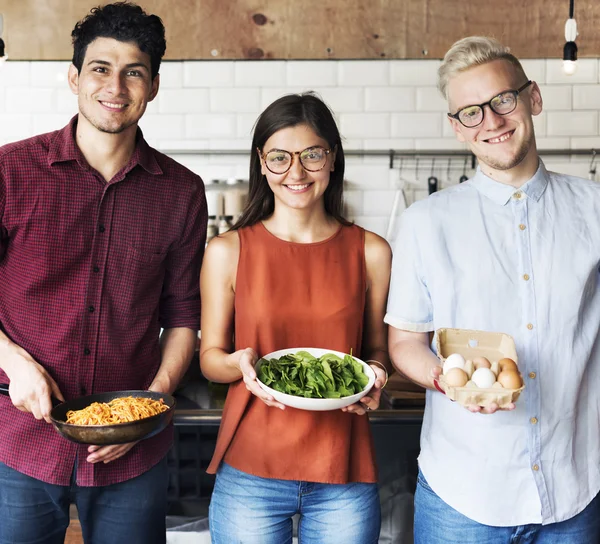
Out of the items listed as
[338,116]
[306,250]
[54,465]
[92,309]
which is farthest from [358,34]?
[54,465]

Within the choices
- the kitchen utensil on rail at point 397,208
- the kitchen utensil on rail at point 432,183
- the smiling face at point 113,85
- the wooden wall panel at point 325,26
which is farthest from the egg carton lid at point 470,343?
the wooden wall panel at point 325,26

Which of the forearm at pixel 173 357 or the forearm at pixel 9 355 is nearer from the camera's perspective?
the forearm at pixel 9 355

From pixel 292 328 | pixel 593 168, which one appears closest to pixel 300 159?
pixel 292 328

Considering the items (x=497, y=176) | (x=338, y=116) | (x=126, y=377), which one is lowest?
(x=126, y=377)

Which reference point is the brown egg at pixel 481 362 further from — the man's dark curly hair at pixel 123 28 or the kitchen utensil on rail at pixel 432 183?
→ the kitchen utensil on rail at pixel 432 183

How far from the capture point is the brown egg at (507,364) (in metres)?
1.57

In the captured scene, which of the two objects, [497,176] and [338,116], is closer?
[497,176]

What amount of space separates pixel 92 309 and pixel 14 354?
9.1 inches

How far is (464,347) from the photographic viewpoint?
1692 millimetres

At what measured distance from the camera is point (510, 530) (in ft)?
5.63

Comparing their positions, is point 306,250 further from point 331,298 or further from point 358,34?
point 358,34

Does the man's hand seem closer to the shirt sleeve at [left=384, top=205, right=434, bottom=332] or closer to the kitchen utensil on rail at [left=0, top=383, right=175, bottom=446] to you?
the kitchen utensil on rail at [left=0, top=383, right=175, bottom=446]

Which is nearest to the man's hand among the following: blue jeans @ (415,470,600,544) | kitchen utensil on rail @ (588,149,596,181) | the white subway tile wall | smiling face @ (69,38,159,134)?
smiling face @ (69,38,159,134)

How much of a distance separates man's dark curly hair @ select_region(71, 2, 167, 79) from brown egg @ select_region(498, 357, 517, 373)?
4.19 ft
